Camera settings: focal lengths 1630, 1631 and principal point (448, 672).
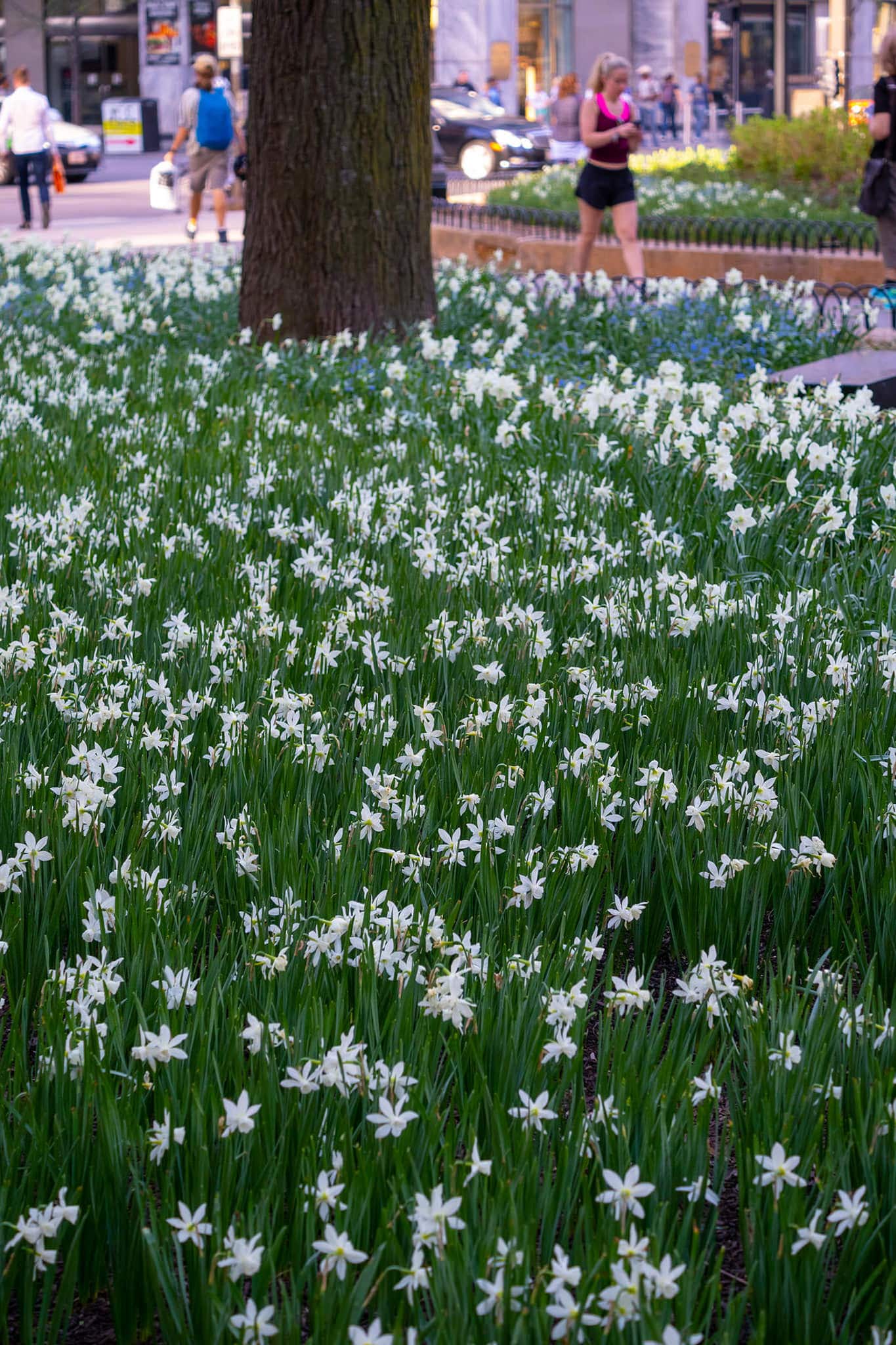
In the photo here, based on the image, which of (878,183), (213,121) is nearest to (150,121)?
(213,121)

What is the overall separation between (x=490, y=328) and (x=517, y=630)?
6290mm

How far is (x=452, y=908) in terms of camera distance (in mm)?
2559

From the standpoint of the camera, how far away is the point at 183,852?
274 cm

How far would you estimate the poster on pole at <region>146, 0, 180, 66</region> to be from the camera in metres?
Result: 54.3

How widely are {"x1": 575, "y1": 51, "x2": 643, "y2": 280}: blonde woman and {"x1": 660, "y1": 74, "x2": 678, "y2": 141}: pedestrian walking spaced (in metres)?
38.3

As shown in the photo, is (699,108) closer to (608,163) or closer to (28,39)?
(28,39)

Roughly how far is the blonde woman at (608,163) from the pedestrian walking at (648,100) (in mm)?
34466

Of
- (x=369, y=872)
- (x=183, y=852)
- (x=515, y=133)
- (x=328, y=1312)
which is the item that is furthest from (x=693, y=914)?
(x=515, y=133)

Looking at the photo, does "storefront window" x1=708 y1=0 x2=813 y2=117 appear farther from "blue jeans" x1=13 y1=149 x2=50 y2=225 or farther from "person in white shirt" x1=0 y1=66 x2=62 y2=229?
"person in white shirt" x1=0 y1=66 x2=62 y2=229

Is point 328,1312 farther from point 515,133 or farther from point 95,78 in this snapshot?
point 95,78

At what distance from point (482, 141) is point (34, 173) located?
44.9 ft

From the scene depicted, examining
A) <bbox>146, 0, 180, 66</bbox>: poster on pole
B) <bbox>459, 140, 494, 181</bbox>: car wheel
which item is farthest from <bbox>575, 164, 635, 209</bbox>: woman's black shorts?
<bbox>146, 0, 180, 66</bbox>: poster on pole

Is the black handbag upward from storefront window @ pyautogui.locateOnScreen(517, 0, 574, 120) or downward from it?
downward

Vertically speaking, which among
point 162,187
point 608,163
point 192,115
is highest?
point 192,115
